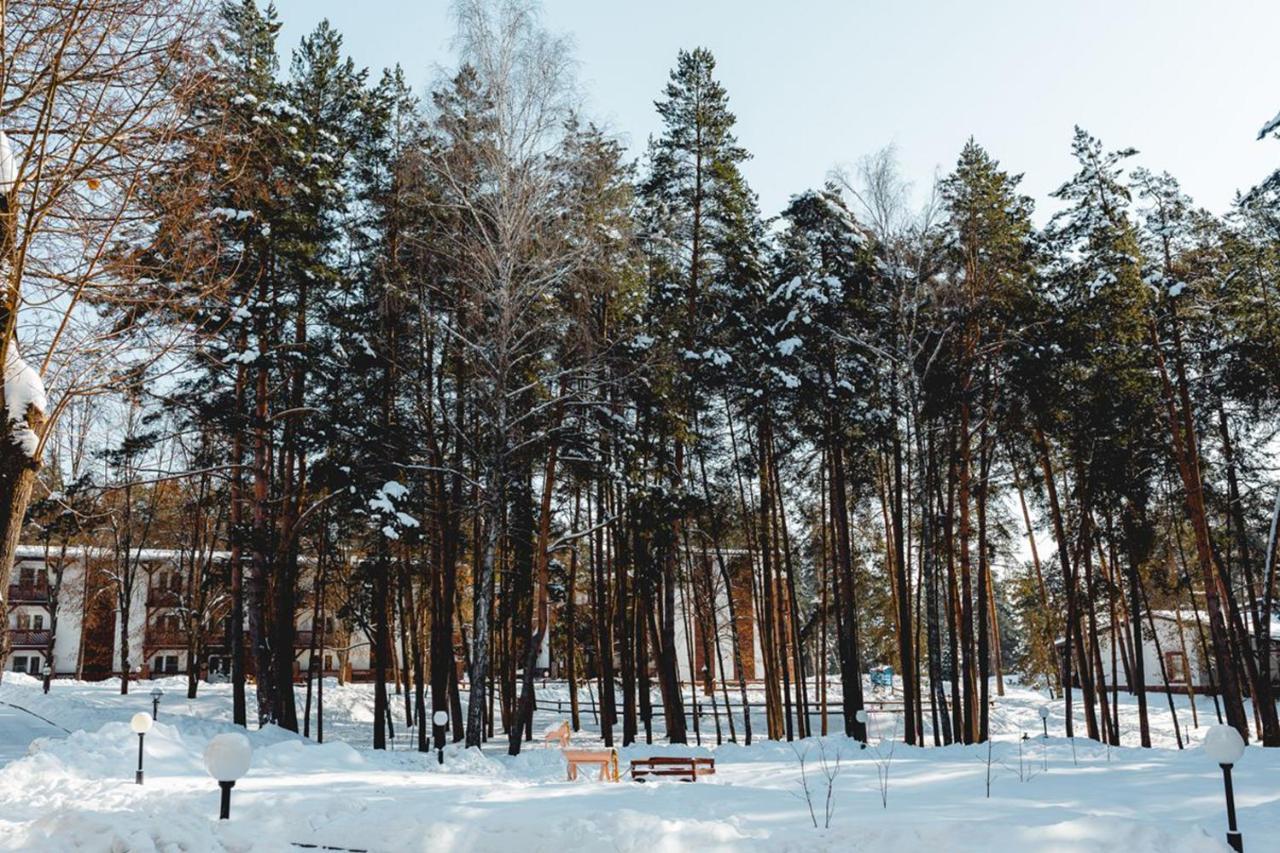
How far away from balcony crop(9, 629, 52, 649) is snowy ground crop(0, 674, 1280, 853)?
28.3 metres

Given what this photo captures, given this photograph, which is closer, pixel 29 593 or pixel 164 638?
pixel 164 638

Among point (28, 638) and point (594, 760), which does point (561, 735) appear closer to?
point (594, 760)

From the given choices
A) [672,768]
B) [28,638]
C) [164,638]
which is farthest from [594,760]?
[28,638]

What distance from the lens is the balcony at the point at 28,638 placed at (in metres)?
38.4

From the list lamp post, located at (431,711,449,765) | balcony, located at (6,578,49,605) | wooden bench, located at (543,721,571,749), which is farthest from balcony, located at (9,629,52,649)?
lamp post, located at (431,711,449,765)

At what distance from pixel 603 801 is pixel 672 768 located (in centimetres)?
423

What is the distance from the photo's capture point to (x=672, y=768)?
11953mm

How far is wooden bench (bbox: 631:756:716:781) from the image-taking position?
1159 cm

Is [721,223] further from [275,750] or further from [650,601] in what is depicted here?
[275,750]

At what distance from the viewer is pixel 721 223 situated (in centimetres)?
1886

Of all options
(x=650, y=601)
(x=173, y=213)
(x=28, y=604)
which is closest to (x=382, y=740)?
(x=650, y=601)

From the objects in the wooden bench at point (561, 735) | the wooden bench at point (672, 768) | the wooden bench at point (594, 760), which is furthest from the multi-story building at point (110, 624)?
the wooden bench at point (672, 768)

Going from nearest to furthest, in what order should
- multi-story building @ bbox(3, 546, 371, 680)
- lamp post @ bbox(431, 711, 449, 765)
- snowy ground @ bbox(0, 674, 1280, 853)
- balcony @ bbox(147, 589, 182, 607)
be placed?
1. snowy ground @ bbox(0, 674, 1280, 853)
2. lamp post @ bbox(431, 711, 449, 765)
3. balcony @ bbox(147, 589, 182, 607)
4. multi-story building @ bbox(3, 546, 371, 680)

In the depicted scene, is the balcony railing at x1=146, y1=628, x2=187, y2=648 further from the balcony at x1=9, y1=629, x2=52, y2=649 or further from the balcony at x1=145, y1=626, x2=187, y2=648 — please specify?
the balcony at x1=9, y1=629, x2=52, y2=649
